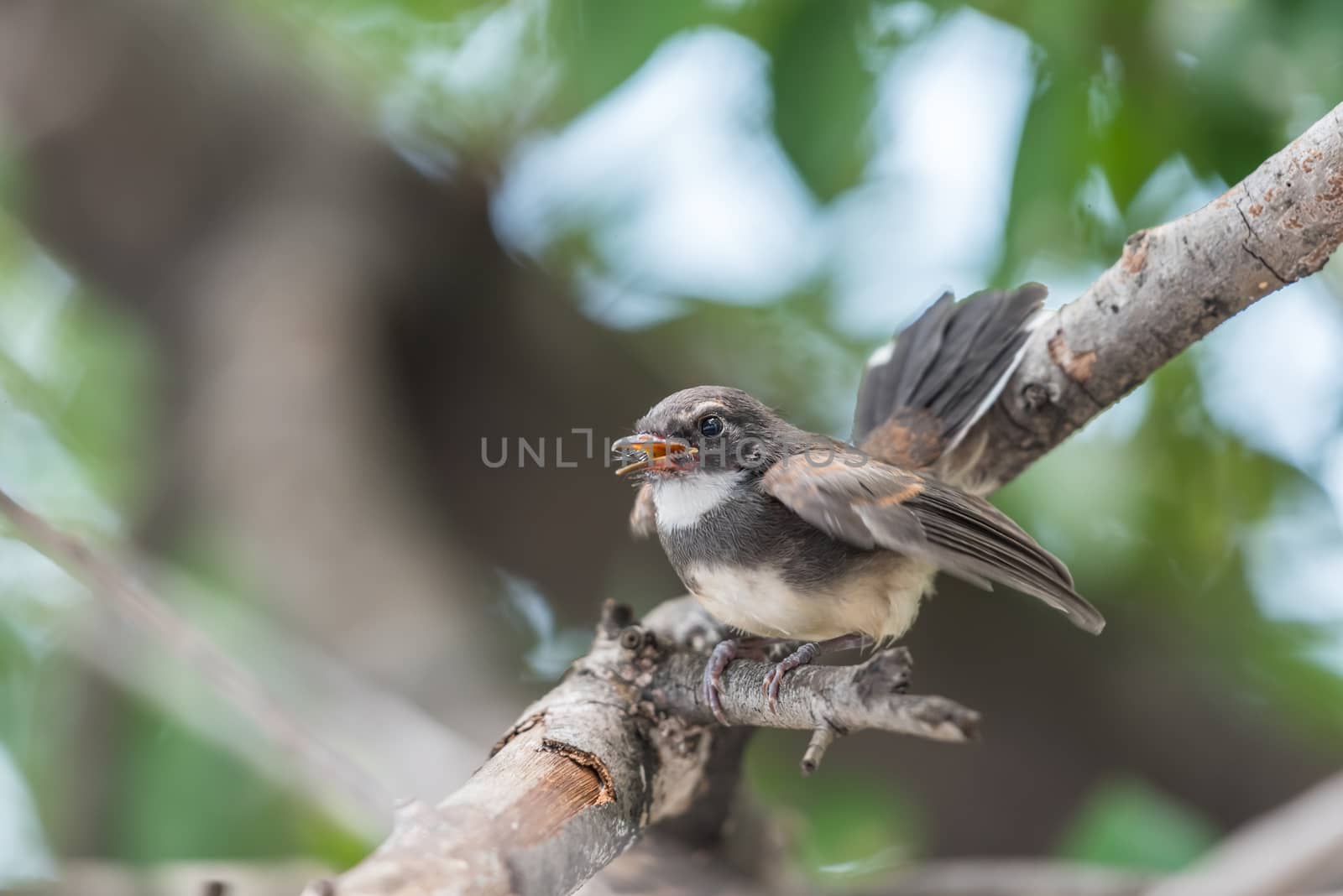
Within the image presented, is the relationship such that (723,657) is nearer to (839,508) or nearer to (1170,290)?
(839,508)

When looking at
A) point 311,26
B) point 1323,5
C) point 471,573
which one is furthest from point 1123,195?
point 311,26

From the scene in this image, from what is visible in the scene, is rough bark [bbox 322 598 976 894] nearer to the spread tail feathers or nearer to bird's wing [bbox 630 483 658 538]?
bird's wing [bbox 630 483 658 538]

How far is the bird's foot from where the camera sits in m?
1.95

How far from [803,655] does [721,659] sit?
20 centimetres

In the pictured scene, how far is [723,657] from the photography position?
2092mm

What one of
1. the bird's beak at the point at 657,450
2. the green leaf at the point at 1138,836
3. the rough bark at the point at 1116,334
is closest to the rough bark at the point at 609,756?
the rough bark at the point at 1116,334

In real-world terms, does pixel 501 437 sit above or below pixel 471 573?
above

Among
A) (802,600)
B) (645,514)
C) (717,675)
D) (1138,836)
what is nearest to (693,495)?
(645,514)

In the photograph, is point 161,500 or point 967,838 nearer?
point 967,838

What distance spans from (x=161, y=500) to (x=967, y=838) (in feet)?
11.4

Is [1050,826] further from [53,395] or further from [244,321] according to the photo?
[53,395]

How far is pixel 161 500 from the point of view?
4445 mm

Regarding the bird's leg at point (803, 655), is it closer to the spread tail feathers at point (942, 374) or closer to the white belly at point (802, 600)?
the white belly at point (802, 600)

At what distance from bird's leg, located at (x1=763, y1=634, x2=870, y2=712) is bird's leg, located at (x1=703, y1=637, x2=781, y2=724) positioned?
0.06 metres
